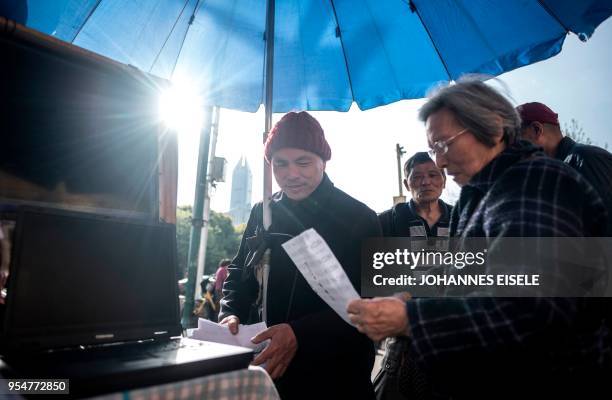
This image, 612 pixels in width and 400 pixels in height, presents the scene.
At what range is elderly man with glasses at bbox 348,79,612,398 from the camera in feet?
2.76

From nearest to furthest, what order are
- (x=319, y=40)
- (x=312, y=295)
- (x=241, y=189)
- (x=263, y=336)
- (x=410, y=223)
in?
(x=263, y=336), (x=312, y=295), (x=319, y=40), (x=410, y=223), (x=241, y=189)

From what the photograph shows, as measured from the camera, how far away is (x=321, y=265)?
1.20 meters

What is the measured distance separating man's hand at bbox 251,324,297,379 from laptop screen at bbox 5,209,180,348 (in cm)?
31

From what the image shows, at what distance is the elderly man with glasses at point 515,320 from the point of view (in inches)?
33.1

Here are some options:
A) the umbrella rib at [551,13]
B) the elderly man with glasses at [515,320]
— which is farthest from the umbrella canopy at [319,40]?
the elderly man with glasses at [515,320]

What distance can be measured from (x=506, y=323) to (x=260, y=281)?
1.21 m

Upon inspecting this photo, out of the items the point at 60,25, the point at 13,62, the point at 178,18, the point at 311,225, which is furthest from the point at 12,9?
the point at 311,225

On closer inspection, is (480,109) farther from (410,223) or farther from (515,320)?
(410,223)

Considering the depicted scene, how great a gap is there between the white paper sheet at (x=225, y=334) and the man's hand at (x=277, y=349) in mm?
49

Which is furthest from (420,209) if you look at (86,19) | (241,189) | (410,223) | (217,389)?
(241,189)

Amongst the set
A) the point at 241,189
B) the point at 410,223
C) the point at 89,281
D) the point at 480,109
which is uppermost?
the point at 241,189

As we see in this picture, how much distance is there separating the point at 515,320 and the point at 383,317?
1.04 feet

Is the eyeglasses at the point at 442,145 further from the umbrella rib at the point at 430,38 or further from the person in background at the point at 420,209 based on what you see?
the person in background at the point at 420,209

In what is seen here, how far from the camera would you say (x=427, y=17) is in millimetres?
2234
